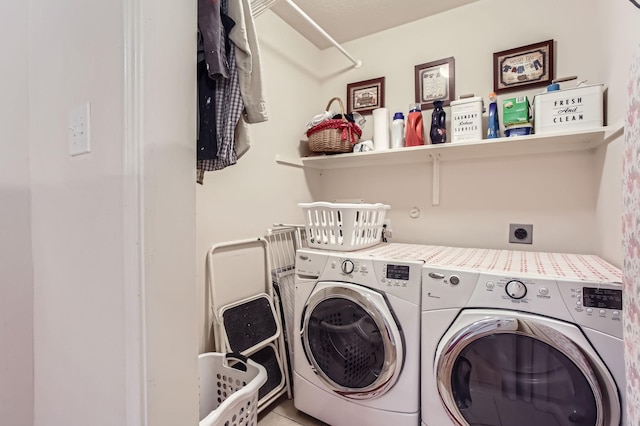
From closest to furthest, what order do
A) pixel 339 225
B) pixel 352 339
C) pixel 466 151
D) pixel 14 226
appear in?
pixel 14 226
pixel 352 339
pixel 339 225
pixel 466 151

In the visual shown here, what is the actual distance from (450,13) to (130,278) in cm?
237

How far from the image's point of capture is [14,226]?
967mm

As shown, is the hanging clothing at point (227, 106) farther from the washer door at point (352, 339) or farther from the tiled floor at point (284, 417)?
the tiled floor at point (284, 417)

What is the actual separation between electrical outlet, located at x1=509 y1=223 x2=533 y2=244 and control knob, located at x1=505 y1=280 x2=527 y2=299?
0.89 metres

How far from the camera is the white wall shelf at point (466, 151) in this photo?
149cm

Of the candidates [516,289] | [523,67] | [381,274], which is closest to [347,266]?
[381,274]

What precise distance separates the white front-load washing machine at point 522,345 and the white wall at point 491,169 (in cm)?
41

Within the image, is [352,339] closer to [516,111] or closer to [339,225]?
[339,225]

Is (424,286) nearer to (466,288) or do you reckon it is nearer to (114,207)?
(466,288)

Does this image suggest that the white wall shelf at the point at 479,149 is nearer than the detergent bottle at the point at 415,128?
Yes

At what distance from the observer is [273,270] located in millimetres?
1980

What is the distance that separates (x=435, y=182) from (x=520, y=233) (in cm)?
58

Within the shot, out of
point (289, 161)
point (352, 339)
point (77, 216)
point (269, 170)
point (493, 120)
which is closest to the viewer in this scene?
point (77, 216)

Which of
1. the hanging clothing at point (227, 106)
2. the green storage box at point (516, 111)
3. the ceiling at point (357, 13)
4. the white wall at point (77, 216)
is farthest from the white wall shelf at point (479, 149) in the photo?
Answer: the white wall at point (77, 216)
